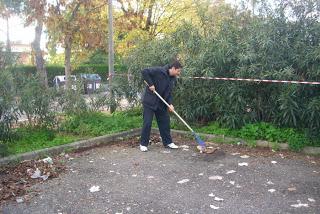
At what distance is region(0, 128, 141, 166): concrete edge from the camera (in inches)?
243

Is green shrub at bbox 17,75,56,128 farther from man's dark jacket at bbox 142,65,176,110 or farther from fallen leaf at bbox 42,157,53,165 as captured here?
man's dark jacket at bbox 142,65,176,110

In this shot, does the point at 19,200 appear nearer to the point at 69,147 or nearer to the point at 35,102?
the point at 69,147

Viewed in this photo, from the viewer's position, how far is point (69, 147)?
7070mm

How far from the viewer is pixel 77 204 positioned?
4.56 metres

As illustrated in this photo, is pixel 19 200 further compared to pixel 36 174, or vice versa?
pixel 36 174

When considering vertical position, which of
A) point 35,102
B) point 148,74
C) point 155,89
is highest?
point 148,74

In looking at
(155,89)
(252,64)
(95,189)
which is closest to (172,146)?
(155,89)

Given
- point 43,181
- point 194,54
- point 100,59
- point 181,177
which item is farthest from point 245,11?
point 100,59

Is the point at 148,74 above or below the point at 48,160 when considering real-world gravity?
above

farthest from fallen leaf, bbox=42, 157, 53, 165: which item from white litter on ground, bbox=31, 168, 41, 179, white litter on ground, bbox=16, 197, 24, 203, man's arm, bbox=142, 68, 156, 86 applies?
man's arm, bbox=142, 68, 156, 86

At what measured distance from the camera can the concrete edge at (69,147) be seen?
6168 millimetres

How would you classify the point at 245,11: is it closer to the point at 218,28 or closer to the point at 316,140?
the point at 218,28

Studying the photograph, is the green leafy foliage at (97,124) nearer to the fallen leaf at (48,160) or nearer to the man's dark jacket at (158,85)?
the man's dark jacket at (158,85)

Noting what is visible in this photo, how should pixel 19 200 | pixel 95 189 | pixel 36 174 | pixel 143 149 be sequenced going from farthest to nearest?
pixel 143 149 < pixel 36 174 < pixel 95 189 < pixel 19 200
